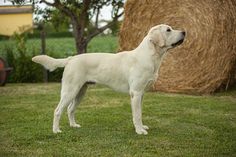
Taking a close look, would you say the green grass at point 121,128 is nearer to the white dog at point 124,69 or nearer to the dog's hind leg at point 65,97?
the dog's hind leg at point 65,97

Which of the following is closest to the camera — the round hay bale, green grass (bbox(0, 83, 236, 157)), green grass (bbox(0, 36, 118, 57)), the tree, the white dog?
green grass (bbox(0, 83, 236, 157))

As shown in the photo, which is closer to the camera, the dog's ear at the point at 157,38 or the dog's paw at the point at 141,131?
the dog's paw at the point at 141,131

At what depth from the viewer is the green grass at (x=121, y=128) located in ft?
20.5

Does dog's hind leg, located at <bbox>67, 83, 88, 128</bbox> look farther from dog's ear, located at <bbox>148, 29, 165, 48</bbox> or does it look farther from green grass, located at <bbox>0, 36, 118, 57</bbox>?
green grass, located at <bbox>0, 36, 118, 57</bbox>

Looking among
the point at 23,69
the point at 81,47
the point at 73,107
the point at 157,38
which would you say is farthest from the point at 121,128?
the point at 23,69

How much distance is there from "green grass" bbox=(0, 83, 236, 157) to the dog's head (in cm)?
122

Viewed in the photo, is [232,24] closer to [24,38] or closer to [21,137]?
[21,137]

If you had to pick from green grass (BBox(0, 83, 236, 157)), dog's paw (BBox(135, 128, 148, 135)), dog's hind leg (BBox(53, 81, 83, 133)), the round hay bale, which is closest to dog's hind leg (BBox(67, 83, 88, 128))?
green grass (BBox(0, 83, 236, 157))

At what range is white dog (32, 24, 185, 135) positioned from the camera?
7336mm

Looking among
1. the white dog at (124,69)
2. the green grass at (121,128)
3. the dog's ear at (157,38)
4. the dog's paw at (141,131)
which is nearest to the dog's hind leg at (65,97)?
the white dog at (124,69)

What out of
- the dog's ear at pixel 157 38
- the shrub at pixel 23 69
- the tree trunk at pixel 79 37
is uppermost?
the dog's ear at pixel 157 38

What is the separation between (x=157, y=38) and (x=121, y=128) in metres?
1.39

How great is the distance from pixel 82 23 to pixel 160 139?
341 inches

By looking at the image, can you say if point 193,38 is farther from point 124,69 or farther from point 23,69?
point 23,69
